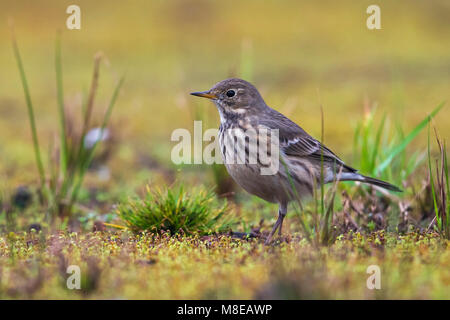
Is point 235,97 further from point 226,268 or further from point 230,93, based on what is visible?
point 226,268

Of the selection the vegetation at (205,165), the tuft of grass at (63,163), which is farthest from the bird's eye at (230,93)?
the tuft of grass at (63,163)

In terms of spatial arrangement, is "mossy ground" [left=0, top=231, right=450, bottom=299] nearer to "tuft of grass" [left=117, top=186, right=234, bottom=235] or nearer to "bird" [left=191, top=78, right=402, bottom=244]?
"tuft of grass" [left=117, top=186, right=234, bottom=235]

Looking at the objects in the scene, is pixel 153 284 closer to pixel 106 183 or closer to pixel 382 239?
pixel 382 239

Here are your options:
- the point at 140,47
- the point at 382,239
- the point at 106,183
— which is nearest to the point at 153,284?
the point at 382,239

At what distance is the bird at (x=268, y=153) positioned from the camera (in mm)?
4848

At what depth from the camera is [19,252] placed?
4523mm

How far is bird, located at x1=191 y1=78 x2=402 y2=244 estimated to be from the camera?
4.85 meters

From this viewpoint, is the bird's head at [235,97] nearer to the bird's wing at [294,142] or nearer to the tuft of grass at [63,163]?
the bird's wing at [294,142]

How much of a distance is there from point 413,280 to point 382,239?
1.11m

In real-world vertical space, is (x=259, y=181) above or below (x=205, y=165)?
below

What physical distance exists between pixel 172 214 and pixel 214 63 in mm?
8916

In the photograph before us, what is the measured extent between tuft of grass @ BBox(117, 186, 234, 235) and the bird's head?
2.73 ft

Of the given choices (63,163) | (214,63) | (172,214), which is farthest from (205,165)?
(214,63)

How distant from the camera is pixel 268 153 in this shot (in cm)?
491
